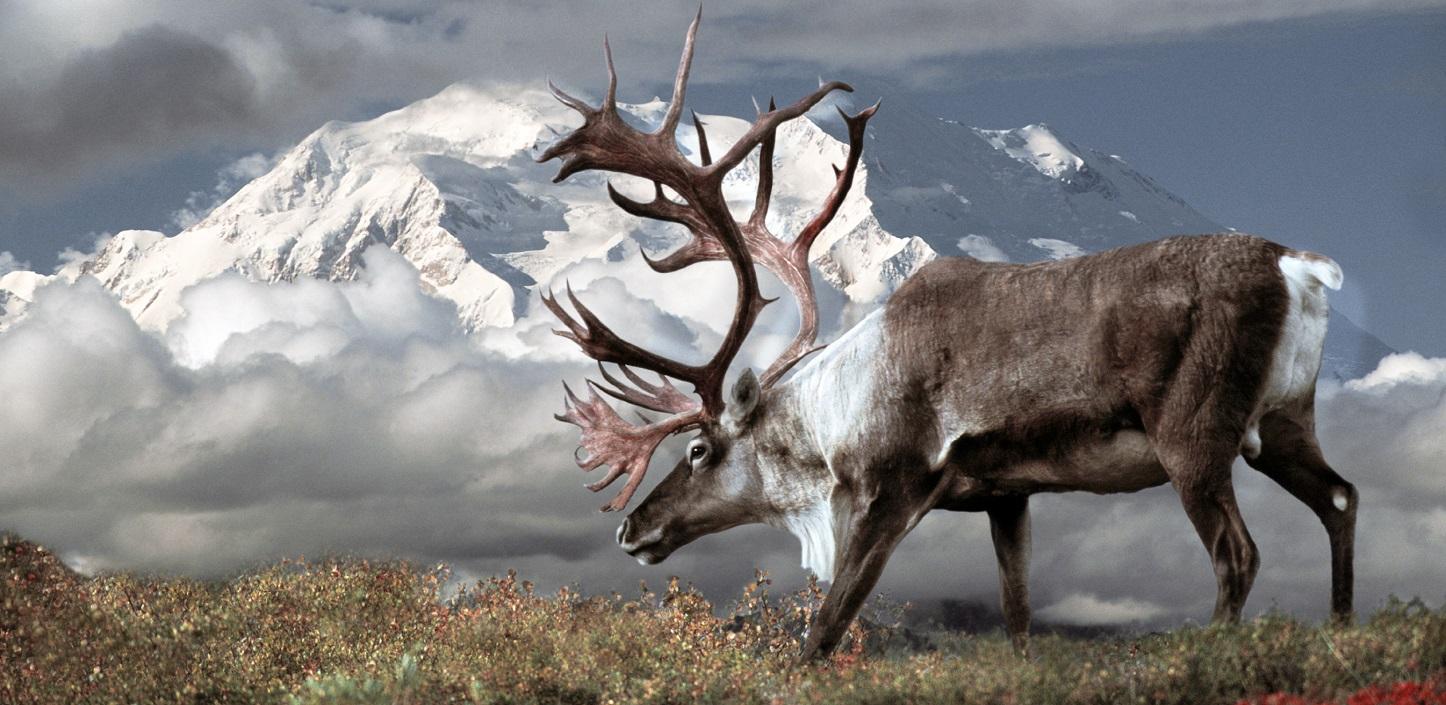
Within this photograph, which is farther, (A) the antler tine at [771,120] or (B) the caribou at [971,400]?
(A) the antler tine at [771,120]

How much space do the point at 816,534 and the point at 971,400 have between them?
68.6 inches

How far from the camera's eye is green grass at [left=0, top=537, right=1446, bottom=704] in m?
6.77

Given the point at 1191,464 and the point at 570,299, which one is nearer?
the point at 1191,464

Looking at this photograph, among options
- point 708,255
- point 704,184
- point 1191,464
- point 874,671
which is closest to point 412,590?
point 708,255

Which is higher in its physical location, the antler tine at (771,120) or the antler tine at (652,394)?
the antler tine at (771,120)

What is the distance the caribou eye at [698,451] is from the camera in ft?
32.2

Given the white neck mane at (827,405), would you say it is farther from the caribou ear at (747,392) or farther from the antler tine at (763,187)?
the antler tine at (763,187)

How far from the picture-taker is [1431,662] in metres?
6.77

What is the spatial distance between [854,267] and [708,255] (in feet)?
7.31

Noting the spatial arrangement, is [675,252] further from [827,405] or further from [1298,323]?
[1298,323]

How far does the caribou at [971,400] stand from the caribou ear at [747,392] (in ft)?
0.04

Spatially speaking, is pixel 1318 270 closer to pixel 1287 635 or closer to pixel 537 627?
pixel 1287 635

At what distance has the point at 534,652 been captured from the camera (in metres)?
10.4

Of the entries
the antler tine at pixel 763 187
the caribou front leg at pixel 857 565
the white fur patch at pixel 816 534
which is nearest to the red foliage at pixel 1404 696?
the caribou front leg at pixel 857 565
